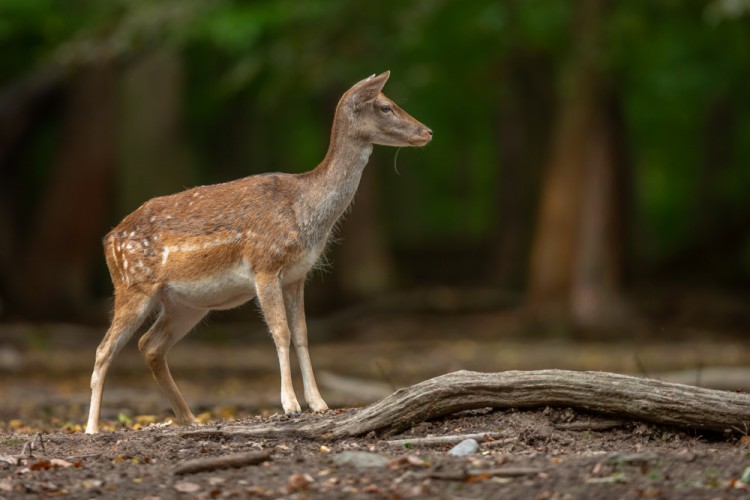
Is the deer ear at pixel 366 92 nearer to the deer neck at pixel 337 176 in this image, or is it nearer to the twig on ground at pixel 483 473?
the deer neck at pixel 337 176

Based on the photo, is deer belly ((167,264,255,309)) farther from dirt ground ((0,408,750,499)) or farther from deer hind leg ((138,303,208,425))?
dirt ground ((0,408,750,499))

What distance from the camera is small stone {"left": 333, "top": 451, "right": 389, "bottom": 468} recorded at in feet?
20.4

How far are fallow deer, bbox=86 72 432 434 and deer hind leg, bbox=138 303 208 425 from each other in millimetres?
77

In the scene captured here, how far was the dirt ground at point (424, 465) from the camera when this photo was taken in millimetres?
5816

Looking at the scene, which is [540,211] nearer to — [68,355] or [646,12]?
[646,12]

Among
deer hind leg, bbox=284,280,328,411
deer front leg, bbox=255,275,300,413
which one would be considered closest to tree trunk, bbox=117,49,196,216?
deer hind leg, bbox=284,280,328,411

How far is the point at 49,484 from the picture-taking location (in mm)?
6094

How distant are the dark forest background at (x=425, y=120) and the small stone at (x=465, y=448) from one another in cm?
957

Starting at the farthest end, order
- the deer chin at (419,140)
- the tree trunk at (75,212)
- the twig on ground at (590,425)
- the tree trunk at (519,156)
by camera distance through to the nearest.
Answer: the tree trunk at (519,156), the tree trunk at (75,212), the deer chin at (419,140), the twig on ground at (590,425)

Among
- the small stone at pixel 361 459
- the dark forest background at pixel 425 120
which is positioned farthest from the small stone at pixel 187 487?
the dark forest background at pixel 425 120

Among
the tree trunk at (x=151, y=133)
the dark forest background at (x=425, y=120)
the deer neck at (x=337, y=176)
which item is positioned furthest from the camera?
the tree trunk at (x=151, y=133)

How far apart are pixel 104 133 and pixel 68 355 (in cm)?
698

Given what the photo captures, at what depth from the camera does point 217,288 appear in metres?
8.33

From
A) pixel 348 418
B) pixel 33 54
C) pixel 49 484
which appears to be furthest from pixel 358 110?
pixel 33 54
